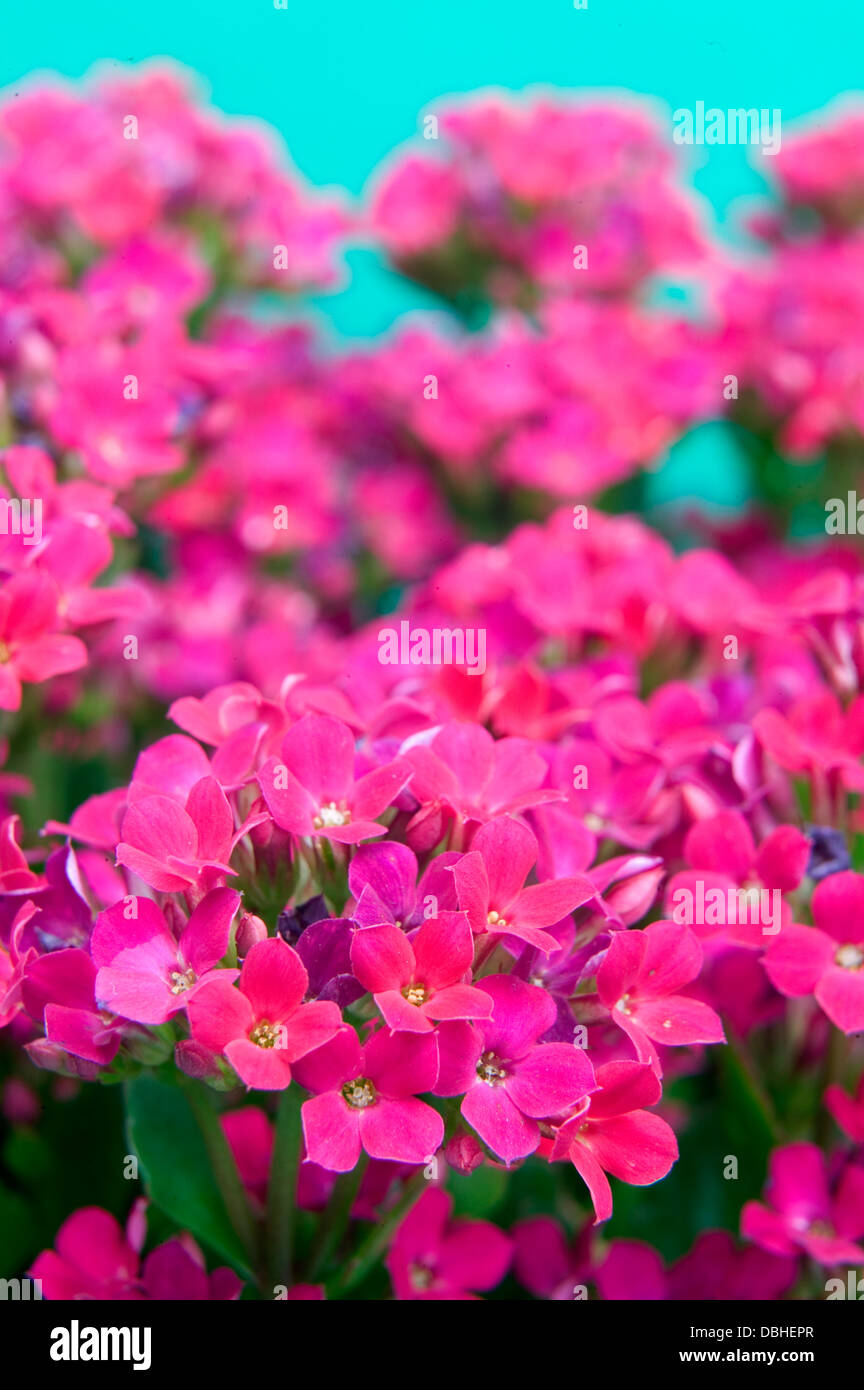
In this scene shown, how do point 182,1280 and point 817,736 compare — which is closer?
point 182,1280

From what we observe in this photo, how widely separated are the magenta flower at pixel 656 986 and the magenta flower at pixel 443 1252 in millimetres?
192

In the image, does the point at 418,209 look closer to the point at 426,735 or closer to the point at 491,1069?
the point at 426,735

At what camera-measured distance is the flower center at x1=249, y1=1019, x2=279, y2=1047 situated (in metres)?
0.58

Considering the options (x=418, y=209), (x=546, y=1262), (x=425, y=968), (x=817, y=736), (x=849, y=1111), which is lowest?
(x=546, y=1262)

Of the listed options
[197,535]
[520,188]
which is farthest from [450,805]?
[520,188]

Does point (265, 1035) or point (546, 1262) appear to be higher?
point (265, 1035)

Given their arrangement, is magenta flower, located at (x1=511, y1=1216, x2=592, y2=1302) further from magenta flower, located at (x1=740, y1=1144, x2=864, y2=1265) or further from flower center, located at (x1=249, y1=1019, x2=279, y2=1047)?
flower center, located at (x1=249, y1=1019, x2=279, y2=1047)

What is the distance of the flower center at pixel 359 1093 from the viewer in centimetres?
59

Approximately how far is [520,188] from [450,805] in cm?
87

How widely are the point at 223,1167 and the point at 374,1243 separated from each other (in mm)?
89

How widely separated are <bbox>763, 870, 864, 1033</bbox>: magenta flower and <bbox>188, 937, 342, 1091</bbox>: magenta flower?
0.25m

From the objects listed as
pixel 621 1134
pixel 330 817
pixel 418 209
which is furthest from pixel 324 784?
pixel 418 209

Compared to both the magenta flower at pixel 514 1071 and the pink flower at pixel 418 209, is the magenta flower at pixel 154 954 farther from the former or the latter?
the pink flower at pixel 418 209

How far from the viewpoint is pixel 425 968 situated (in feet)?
1.92
